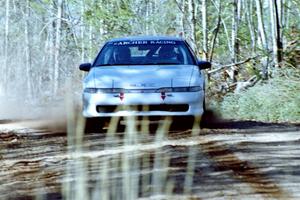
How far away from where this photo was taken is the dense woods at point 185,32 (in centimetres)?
1842

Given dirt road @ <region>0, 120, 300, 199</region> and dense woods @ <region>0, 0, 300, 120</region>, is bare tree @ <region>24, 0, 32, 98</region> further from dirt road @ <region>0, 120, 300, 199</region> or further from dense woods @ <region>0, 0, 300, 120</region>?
dirt road @ <region>0, 120, 300, 199</region>

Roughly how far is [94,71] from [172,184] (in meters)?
5.19

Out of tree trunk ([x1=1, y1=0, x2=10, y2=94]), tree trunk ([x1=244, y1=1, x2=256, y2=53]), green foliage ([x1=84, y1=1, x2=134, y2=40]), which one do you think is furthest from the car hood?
tree trunk ([x1=1, y1=0, x2=10, y2=94])

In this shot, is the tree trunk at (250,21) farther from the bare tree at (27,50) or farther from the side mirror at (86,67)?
the bare tree at (27,50)

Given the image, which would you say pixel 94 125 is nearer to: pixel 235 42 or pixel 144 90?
pixel 144 90

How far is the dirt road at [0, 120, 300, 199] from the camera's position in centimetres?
495

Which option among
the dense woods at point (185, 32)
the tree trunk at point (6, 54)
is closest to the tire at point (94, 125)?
the dense woods at point (185, 32)

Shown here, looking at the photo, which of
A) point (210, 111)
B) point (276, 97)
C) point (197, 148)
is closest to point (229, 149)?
point (197, 148)

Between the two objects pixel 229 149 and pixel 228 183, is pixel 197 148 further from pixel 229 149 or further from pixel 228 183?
pixel 228 183

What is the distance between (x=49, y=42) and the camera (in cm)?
4300

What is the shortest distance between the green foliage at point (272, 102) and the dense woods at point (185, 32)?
Result: 1003 millimetres

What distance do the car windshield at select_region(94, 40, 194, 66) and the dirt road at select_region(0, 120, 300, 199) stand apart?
5.25 ft

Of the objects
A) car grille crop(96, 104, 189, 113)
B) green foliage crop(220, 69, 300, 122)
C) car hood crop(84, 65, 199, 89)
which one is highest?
car hood crop(84, 65, 199, 89)

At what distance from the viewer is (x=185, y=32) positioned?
2311cm
